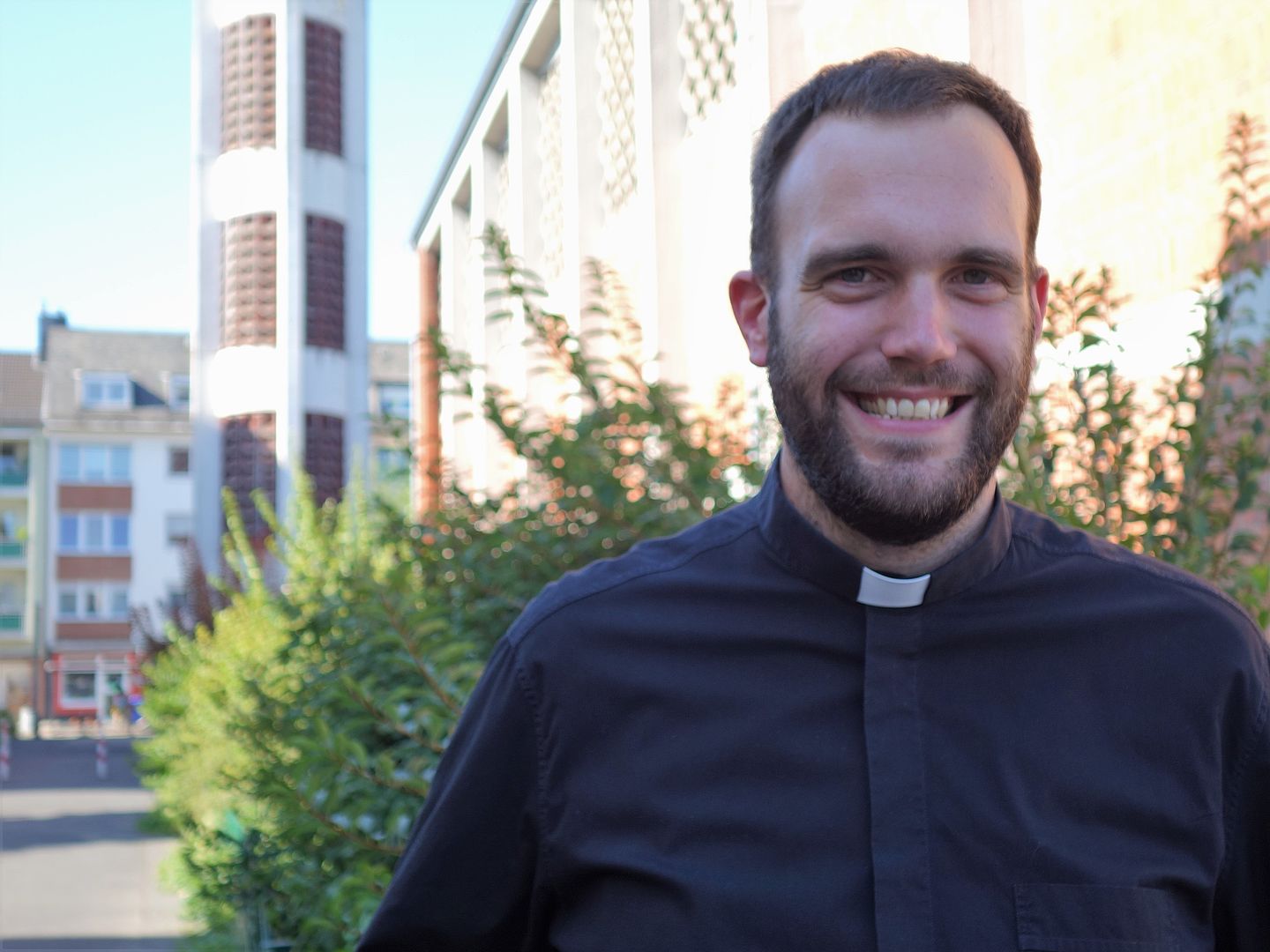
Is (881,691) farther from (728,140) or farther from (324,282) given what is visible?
(324,282)

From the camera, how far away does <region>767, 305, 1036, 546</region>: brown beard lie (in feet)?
5.28

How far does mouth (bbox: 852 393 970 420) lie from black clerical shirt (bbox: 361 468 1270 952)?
158 millimetres

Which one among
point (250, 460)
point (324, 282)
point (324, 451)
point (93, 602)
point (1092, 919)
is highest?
point (324, 282)

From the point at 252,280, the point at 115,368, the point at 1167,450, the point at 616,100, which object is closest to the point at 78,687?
the point at 115,368

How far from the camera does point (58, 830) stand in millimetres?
16844

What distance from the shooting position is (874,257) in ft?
5.33

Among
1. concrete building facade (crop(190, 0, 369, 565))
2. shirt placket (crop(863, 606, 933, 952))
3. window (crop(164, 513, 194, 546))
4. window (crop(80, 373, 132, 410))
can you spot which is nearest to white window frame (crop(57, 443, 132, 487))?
window (crop(80, 373, 132, 410))

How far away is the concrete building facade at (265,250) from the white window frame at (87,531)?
126ft

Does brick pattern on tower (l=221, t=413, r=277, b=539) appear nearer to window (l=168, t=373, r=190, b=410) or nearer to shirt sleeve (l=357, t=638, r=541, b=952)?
shirt sleeve (l=357, t=638, r=541, b=952)

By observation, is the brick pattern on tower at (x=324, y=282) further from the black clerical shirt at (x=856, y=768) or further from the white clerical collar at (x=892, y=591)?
the white clerical collar at (x=892, y=591)

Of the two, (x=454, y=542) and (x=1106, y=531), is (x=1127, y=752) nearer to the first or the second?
(x=1106, y=531)

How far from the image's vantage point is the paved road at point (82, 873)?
9.84m

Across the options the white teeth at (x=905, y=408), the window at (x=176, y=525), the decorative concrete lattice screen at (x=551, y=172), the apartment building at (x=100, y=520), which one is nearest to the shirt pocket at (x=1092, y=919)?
the white teeth at (x=905, y=408)

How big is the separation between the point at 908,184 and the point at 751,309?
0.99ft
